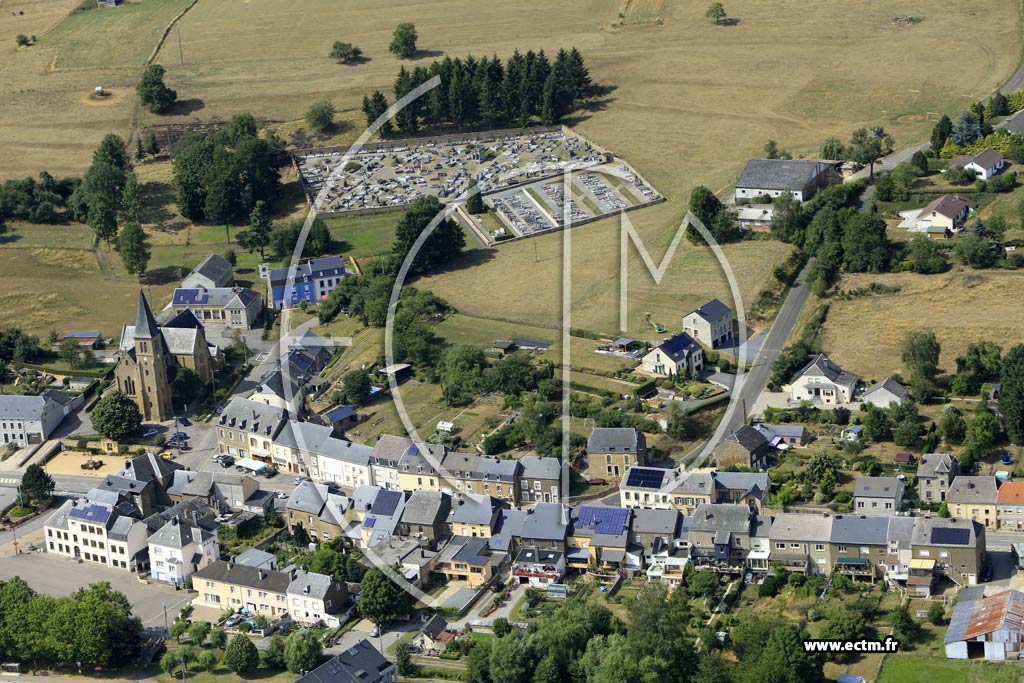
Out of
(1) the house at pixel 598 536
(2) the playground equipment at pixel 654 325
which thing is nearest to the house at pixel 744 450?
(1) the house at pixel 598 536

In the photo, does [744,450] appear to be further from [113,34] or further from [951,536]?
[113,34]

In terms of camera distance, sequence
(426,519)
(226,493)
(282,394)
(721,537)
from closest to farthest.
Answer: (721,537) → (426,519) → (226,493) → (282,394)

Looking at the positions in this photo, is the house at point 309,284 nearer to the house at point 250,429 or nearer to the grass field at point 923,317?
the house at point 250,429

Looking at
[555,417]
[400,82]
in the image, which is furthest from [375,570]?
[400,82]

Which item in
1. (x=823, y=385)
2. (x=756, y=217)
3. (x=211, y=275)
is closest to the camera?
(x=823, y=385)

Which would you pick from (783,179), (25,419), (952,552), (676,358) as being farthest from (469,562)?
(783,179)

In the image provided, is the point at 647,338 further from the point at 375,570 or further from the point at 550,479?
the point at 375,570

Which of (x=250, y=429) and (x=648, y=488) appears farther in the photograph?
(x=250, y=429)
